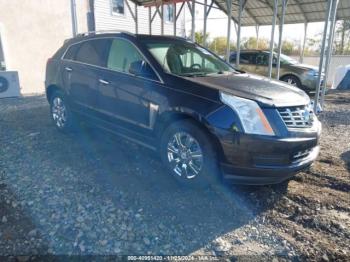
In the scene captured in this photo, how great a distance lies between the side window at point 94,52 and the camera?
4.32 m

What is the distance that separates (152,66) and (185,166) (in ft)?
4.26

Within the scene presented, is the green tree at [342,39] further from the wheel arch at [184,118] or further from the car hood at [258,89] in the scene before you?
A: the wheel arch at [184,118]

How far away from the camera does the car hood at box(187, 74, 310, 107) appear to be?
305cm

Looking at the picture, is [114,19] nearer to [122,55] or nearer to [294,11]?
[294,11]

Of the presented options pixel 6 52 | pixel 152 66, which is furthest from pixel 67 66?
pixel 6 52

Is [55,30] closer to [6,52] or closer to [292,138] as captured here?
[6,52]

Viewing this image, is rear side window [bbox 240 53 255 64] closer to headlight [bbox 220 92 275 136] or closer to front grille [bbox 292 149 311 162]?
front grille [bbox 292 149 311 162]

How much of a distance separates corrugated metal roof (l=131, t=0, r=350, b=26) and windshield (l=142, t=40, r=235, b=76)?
16.2ft

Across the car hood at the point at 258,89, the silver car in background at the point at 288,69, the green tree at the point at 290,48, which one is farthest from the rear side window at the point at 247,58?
the green tree at the point at 290,48

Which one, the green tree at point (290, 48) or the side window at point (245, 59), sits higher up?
the green tree at point (290, 48)

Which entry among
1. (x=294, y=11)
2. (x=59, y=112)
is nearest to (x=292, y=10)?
(x=294, y=11)

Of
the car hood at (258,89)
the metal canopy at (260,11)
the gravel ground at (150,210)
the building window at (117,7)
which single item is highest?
the building window at (117,7)

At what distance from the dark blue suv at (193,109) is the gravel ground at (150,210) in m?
0.34

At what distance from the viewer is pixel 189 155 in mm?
3287
